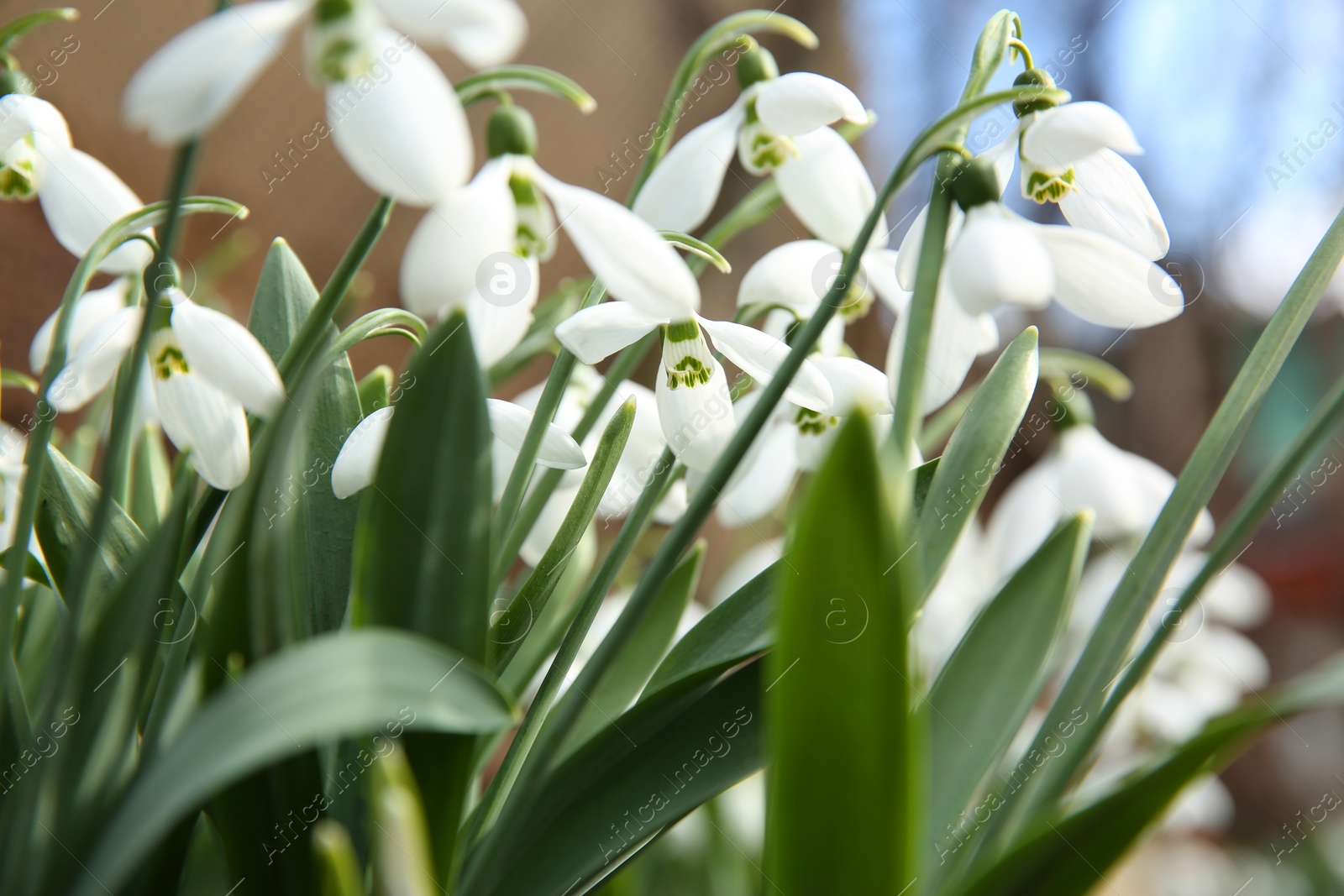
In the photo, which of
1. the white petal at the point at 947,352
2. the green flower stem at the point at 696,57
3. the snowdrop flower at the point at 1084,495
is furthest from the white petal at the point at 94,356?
the snowdrop flower at the point at 1084,495

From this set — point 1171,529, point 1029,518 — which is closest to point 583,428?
point 1171,529

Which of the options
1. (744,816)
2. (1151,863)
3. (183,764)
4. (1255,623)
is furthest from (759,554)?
(1255,623)

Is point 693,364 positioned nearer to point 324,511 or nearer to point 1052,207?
point 324,511

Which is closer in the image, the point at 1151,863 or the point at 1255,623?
the point at 1151,863

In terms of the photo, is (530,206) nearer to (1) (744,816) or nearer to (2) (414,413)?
(2) (414,413)

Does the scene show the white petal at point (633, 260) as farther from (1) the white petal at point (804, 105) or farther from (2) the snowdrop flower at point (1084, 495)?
(2) the snowdrop flower at point (1084, 495)

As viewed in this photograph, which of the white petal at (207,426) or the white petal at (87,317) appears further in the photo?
the white petal at (87,317)

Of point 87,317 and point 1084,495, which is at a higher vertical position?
point 87,317
